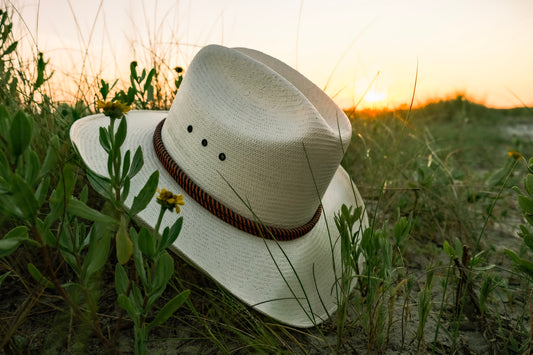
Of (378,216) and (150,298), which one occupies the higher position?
(150,298)

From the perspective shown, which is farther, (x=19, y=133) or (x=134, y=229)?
(x=134, y=229)

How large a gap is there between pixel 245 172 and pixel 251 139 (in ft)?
0.37

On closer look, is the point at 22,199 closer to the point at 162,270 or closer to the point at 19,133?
the point at 19,133

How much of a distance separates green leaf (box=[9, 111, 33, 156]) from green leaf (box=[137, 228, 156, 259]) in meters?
0.28

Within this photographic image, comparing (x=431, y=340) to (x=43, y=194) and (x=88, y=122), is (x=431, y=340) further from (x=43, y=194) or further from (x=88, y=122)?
(x=88, y=122)

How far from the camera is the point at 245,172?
4.46 feet

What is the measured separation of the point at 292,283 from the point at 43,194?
0.86 m

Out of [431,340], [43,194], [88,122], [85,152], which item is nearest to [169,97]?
[88,122]

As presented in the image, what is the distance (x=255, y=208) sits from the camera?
4.68 ft

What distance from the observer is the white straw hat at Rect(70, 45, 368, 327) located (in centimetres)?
133

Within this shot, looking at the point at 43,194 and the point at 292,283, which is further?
the point at 292,283

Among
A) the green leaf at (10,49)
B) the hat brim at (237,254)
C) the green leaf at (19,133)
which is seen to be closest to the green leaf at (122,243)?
the green leaf at (19,133)

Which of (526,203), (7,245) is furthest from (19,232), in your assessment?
(526,203)

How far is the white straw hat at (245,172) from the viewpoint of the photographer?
1.33m
